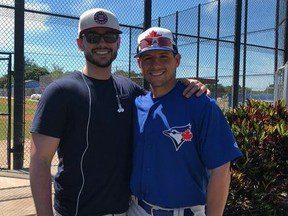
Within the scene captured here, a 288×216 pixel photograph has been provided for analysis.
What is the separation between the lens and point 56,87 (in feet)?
8.21

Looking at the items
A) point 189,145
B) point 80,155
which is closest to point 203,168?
point 189,145

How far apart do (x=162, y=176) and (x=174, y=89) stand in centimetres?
52

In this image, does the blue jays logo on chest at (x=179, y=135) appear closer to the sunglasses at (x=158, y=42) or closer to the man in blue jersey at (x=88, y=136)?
the man in blue jersey at (x=88, y=136)

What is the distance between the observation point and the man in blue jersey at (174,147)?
8.10 ft

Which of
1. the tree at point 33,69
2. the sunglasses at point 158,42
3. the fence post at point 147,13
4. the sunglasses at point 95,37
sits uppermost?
the fence post at point 147,13

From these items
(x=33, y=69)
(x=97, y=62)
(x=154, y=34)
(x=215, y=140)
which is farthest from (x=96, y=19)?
(x=33, y=69)

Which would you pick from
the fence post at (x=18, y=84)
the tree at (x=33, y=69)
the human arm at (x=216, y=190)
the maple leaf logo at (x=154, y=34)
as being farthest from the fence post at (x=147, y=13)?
the human arm at (x=216, y=190)

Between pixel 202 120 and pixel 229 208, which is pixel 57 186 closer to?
pixel 202 120

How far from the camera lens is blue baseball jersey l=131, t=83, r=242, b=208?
8.08 feet

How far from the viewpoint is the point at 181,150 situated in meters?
2.51

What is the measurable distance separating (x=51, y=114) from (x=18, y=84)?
17.8ft

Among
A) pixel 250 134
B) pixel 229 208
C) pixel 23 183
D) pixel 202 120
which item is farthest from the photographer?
pixel 23 183

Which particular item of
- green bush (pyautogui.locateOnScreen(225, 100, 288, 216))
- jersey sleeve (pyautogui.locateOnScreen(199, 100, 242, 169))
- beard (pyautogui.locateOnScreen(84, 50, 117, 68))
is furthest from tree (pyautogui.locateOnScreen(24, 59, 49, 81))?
jersey sleeve (pyautogui.locateOnScreen(199, 100, 242, 169))

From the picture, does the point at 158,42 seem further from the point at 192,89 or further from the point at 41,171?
the point at 41,171
